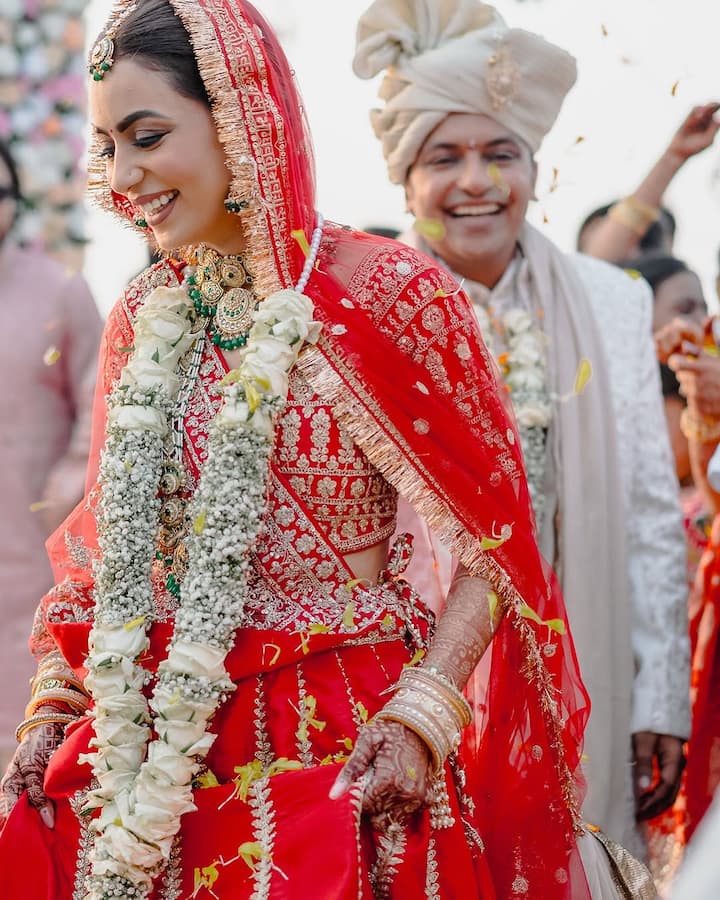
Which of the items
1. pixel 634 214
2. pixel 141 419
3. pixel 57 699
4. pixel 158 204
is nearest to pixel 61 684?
pixel 57 699

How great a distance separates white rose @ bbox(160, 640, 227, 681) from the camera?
2.47 metres

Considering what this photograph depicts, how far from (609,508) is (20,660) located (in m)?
2.18

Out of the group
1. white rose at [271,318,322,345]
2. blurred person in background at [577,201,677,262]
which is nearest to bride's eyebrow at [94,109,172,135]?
white rose at [271,318,322,345]

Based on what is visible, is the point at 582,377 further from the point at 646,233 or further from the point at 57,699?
the point at 646,233

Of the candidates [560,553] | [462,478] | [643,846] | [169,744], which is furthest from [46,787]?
[643,846]

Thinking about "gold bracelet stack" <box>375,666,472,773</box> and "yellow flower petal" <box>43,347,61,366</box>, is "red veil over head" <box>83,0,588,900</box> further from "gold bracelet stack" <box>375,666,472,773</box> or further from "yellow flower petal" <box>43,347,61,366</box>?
"yellow flower petal" <box>43,347,61,366</box>

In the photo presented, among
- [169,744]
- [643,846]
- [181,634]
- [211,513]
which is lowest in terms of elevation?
[643,846]

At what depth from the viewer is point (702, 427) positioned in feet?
14.5

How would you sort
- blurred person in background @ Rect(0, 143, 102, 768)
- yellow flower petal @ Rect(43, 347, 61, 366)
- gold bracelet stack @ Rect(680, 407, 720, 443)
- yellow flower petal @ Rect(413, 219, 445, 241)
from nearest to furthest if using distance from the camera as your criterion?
yellow flower petal @ Rect(413, 219, 445, 241)
gold bracelet stack @ Rect(680, 407, 720, 443)
yellow flower petal @ Rect(43, 347, 61, 366)
blurred person in background @ Rect(0, 143, 102, 768)

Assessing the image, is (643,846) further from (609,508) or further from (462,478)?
(462,478)

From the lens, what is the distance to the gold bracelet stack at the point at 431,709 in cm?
239

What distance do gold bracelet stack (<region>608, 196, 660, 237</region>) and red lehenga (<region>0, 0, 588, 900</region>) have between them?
8.97 feet

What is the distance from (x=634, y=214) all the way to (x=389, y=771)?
11.6 feet

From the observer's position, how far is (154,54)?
2602 mm
